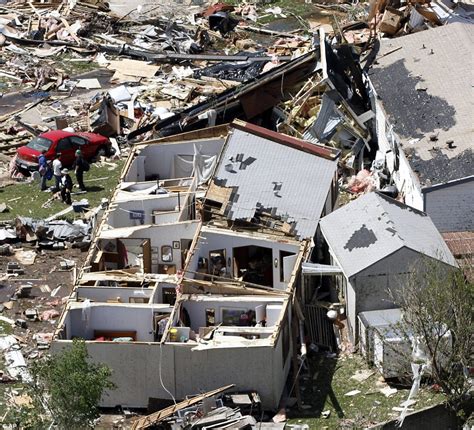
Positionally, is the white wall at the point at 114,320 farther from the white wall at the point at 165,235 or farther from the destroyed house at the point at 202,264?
the white wall at the point at 165,235

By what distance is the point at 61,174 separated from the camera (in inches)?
1470

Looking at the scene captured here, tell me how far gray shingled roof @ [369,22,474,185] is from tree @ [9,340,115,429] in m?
11.4

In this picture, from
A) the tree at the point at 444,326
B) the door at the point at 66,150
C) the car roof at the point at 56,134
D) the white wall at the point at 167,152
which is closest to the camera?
the tree at the point at 444,326

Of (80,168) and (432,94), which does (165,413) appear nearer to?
(80,168)

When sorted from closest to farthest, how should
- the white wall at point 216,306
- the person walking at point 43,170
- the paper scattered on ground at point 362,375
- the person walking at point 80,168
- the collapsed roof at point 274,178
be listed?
the paper scattered on ground at point 362,375 < the white wall at point 216,306 < the collapsed roof at point 274,178 < the person walking at point 80,168 < the person walking at point 43,170

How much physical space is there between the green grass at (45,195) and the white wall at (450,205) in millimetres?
9301

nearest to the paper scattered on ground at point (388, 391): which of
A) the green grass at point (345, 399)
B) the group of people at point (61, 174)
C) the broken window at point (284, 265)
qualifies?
the green grass at point (345, 399)

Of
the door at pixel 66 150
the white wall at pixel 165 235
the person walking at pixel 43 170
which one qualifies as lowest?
the white wall at pixel 165 235

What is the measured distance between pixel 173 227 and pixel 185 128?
7875 millimetres

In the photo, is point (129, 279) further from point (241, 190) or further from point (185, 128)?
point (185, 128)

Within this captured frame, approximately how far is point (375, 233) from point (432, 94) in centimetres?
771

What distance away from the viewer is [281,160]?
33219 millimetres

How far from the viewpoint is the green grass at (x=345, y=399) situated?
88.7 feet

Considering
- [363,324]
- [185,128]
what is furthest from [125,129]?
[363,324]
